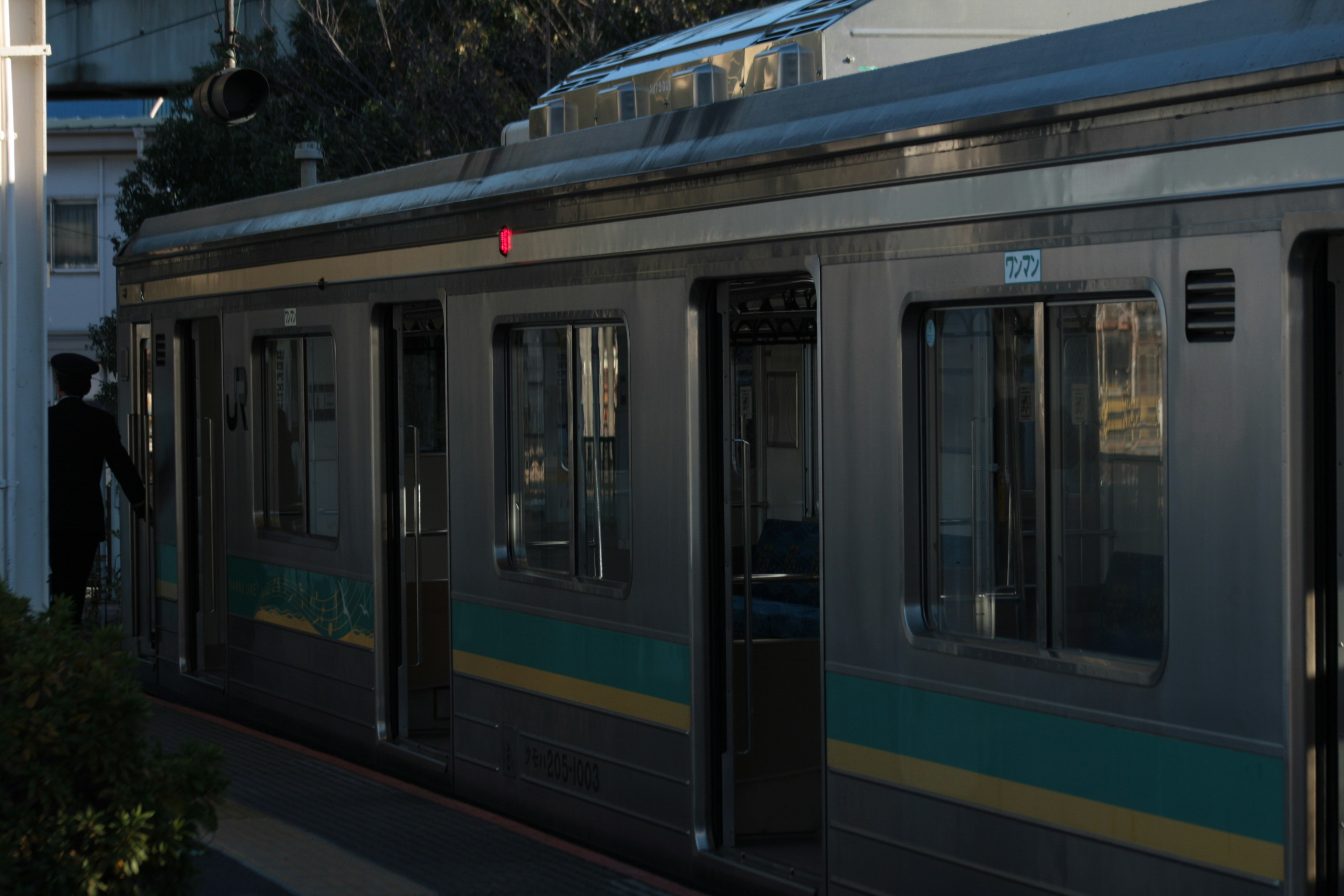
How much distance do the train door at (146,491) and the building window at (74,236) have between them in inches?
739

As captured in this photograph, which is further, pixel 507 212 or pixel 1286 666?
pixel 507 212

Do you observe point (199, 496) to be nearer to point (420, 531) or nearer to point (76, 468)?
point (76, 468)

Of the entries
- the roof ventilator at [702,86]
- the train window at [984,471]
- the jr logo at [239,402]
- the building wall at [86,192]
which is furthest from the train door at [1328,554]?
the building wall at [86,192]

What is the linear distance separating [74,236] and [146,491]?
1966 centimetres

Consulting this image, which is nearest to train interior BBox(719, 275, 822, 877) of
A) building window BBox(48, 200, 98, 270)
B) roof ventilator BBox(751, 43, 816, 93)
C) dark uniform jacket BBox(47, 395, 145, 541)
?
roof ventilator BBox(751, 43, 816, 93)

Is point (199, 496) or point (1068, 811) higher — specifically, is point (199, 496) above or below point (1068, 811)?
above

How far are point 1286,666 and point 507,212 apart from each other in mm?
3580

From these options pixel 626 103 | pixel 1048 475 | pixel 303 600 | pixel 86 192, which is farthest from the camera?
pixel 86 192

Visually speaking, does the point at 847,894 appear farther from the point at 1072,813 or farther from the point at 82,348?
the point at 82,348

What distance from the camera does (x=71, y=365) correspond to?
869 cm

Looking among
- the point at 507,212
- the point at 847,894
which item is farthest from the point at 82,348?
the point at 847,894

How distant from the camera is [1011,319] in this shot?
4102 millimetres

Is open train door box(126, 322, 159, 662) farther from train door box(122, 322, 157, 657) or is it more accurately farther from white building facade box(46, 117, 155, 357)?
white building facade box(46, 117, 155, 357)

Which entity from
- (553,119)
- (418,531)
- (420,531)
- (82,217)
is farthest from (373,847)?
(82,217)
